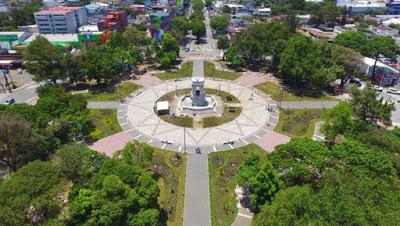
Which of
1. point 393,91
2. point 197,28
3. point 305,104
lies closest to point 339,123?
point 305,104

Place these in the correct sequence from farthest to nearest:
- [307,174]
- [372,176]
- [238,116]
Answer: [238,116], [307,174], [372,176]

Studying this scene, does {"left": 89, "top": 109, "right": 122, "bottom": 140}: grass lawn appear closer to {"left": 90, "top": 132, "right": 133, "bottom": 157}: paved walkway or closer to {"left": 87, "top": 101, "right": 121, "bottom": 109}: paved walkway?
{"left": 90, "top": 132, "right": 133, "bottom": 157}: paved walkway

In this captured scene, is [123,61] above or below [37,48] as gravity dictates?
below

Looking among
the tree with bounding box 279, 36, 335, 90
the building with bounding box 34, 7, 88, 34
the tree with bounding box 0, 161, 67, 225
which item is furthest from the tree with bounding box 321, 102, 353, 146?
the building with bounding box 34, 7, 88, 34

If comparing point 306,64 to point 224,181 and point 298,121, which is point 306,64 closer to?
point 298,121

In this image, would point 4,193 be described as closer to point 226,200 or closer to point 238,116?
point 226,200

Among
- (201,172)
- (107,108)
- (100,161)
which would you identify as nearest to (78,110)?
(107,108)
